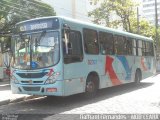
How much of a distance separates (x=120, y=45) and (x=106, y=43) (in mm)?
1883

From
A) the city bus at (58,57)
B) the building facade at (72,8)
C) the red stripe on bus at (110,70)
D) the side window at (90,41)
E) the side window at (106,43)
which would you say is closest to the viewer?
the city bus at (58,57)

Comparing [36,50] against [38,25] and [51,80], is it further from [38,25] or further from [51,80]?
[51,80]

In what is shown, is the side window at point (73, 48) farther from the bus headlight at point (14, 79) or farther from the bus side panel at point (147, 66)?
the bus side panel at point (147, 66)

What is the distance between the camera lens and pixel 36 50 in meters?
12.0

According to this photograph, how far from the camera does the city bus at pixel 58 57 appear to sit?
457 inches

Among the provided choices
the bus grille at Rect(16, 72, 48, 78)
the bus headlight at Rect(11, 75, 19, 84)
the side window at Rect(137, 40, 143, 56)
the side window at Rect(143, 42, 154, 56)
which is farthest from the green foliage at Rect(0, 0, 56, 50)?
the bus grille at Rect(16, 72, 48, 78)

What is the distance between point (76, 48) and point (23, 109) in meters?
2.83

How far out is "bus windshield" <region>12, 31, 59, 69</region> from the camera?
11.7 metres

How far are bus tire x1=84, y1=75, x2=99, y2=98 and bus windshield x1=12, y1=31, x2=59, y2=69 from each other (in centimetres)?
227

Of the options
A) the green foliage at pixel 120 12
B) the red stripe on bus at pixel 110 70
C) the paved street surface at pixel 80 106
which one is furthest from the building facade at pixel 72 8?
the paved street surface at pixel 80 106

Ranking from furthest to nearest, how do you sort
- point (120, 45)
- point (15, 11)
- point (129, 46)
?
point (15, 11) → point (129, 46) → point (120, 45)

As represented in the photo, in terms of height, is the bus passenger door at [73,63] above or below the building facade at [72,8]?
below

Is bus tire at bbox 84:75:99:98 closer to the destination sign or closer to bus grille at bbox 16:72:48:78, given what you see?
bus grille at bbox 16:72:48:78

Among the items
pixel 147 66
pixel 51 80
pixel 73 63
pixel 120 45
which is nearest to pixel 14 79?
pixel 51 80
